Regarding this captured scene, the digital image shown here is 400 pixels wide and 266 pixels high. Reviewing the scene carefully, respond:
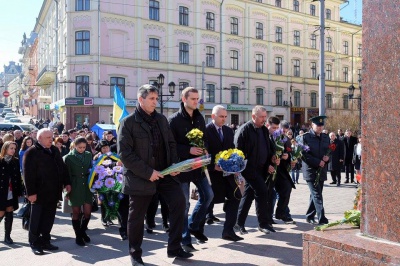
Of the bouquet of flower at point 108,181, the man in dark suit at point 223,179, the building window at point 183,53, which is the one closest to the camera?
the man in dark suit at point 223,179

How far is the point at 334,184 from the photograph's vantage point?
48.7ft

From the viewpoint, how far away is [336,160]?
48.1 feet

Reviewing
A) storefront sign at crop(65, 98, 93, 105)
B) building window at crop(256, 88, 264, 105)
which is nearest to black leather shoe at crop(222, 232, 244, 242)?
storefront sign at crop(65, 98, 93, 105)

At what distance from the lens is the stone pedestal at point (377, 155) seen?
3.44 m

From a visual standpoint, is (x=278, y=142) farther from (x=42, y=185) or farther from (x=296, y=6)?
(x=296, y=6)

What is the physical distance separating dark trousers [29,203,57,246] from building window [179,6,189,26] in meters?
32.8

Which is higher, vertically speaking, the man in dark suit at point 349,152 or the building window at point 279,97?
the building window at point 279,97

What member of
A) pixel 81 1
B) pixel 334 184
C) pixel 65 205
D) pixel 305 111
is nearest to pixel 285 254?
pixel 65 205

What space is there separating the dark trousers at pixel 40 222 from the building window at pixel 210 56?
111 feet

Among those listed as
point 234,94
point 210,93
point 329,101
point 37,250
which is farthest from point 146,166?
point 329,101

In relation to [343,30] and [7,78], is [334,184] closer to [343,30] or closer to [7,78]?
[343,30]

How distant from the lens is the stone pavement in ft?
16.6

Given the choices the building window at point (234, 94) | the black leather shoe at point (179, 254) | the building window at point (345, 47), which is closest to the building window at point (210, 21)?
the building window at point (234, 94)

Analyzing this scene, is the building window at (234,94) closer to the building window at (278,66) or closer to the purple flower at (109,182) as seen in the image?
the building window at (278,66)
